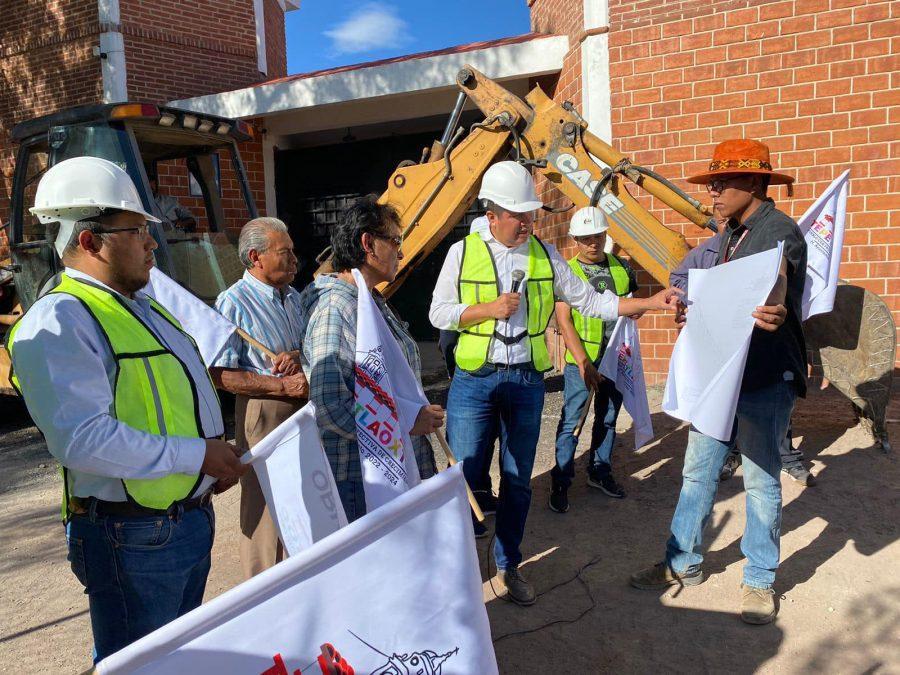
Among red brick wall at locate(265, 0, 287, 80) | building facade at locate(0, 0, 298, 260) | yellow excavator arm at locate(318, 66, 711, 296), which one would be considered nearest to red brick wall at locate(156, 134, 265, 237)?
building facade at locate(0, 0, 298, 260)

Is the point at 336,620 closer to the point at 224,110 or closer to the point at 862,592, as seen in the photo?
the point at 862,592

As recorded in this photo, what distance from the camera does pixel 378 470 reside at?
99.6 inches

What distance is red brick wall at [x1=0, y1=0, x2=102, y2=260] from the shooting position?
11.1 meters

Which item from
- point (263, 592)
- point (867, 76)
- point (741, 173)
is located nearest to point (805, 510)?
point (741, 173)

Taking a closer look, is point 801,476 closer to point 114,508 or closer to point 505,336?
point 505,336

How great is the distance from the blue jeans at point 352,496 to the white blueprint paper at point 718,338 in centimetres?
146

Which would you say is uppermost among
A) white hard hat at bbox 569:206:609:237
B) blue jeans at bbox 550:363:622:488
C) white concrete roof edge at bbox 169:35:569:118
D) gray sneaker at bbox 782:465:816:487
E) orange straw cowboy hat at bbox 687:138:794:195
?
white concrete roof edge at bbox 169:35:569:118

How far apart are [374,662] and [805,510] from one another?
3641 mm

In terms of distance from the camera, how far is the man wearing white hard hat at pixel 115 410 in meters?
1.74

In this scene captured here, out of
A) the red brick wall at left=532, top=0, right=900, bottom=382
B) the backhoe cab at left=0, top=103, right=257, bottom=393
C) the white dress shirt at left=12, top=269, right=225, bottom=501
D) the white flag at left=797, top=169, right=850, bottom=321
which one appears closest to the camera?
the white dress shirt at left=12, top=269, right=225, bottom=501

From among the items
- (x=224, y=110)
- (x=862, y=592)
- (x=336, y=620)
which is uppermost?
(x=224, y=110)

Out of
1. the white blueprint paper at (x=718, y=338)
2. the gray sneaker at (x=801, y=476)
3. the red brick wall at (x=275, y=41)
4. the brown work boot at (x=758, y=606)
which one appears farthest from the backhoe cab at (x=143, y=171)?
the red brick wall at (x=275, y=41)

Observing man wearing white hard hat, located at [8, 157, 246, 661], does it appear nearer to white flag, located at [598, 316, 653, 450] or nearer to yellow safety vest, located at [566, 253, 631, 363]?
yellow safety vest, located at [566, 253, 631, 363]

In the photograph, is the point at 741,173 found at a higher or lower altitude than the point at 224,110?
lower
